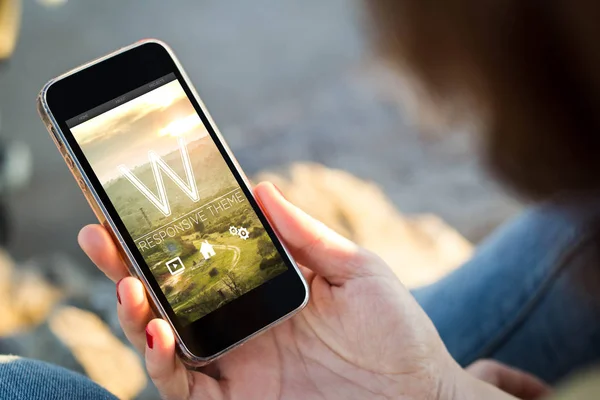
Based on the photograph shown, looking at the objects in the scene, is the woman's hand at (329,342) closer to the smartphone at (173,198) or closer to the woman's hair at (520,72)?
the smartphone at (173,198)

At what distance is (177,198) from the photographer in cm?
62

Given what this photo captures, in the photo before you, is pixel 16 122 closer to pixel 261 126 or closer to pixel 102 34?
pixel 102 34

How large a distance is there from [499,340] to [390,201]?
0.56m

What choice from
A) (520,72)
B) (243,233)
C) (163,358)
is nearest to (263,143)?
(243,233)

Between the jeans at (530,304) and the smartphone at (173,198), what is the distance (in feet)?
0.86

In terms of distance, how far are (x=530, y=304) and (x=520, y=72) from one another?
49 cm

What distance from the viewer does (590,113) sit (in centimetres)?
30

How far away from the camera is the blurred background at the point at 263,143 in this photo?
3.80 ft

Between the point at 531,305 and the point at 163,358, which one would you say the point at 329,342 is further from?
the point at 531,305

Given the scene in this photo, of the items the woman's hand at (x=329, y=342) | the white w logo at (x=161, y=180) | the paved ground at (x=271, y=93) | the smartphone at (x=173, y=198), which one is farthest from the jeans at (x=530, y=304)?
the paved ground at (x=271, y=93)

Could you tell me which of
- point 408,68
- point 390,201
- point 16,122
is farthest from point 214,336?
point 16,122

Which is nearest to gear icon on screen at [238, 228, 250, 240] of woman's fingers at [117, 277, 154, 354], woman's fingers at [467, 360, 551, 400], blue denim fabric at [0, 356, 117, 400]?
woman's fingers at [117, 277, 154, 354]

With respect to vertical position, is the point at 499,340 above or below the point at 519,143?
below

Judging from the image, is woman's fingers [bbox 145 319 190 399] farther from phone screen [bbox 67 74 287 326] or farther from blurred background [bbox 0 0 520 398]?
blurred background [bbox 0 0 520 398]
